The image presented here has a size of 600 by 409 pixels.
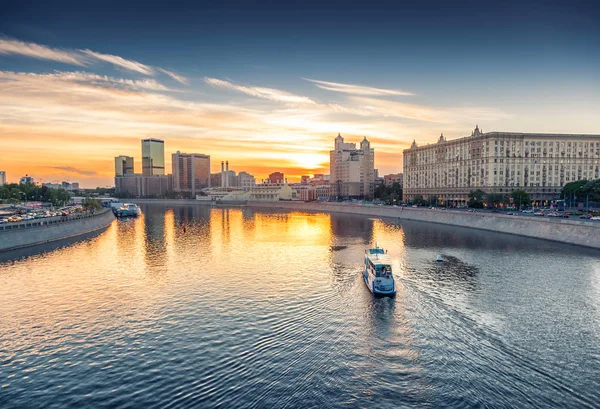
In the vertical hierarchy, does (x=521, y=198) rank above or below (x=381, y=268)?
above

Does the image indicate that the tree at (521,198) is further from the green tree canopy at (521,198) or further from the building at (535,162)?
the building at (535,162)

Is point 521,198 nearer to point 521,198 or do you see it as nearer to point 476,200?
point 521,198

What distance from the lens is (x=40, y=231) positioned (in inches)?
2995

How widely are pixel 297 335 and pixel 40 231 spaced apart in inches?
2926

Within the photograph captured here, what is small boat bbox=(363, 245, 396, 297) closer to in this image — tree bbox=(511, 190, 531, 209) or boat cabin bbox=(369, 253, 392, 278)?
boat cabin bbox=(369, 253, 392, 278)

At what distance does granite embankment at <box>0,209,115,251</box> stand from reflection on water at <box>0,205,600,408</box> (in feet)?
45.6

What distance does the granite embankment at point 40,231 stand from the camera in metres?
68.1

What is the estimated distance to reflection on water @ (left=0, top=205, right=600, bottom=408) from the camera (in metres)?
21.3

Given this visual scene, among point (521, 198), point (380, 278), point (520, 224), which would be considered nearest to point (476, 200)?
point (521, 198)

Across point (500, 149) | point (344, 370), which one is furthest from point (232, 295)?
point (500, 149)

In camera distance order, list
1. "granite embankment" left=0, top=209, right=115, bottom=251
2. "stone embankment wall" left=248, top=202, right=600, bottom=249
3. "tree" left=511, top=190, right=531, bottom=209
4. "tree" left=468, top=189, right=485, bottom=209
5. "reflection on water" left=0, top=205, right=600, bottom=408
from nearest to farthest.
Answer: "reflection on water" left=0, top=205, right=600, bottom=408, "granite embankment" left=0, top=209, right=115, bottom=251, "stone embankment wall" left=248, top=202, right=600, bottom=249, "tree" left=511, top=190, right=531, bottom=209, "tree" left=468, top=189, right=485, bottom=209

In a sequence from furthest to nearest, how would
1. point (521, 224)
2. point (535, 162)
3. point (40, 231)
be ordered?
point (535, 162), point (521, 224), point (40, 231)

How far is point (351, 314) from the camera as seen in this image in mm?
33562

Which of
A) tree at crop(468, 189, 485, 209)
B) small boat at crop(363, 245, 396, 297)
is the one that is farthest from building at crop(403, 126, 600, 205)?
small boat at crop(363, 245, 396, 297)
